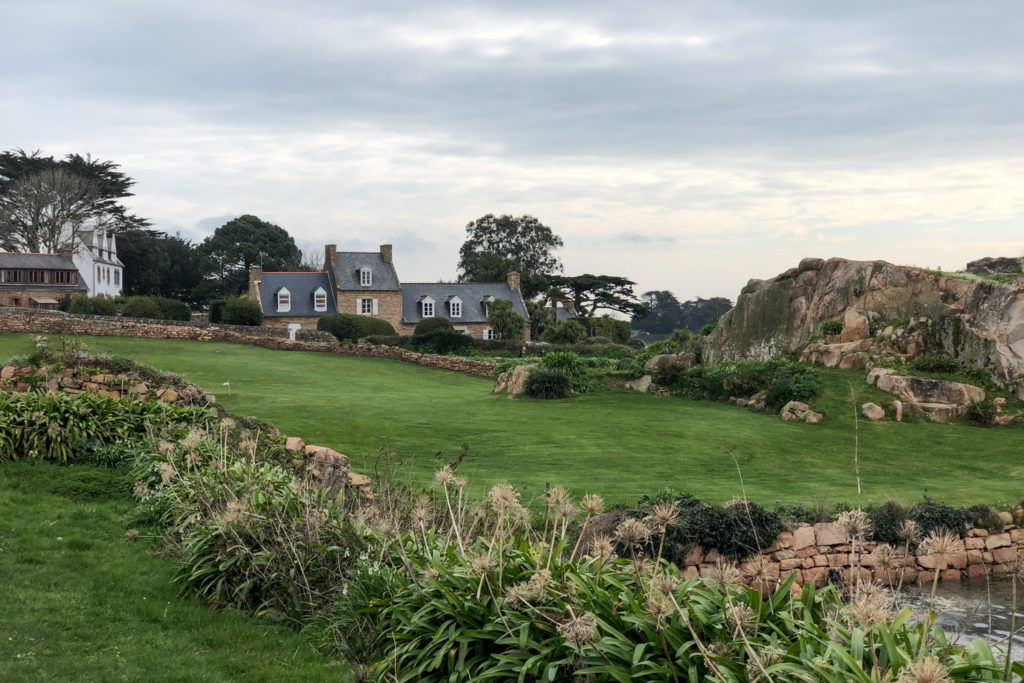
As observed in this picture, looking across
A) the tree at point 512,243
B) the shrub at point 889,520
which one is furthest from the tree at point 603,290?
the shrub at point 889,520

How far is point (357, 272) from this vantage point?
57219 millimetres

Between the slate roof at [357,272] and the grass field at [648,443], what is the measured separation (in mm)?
31915

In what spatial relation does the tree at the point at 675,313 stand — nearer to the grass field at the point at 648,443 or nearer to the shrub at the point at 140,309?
the shrub at the point at 140,309

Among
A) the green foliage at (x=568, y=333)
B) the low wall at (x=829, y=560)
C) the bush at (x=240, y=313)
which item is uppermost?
the bush at (x=240, y=313)

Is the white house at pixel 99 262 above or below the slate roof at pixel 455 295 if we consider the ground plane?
above

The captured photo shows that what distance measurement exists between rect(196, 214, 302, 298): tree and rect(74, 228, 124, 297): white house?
7557 millimetres

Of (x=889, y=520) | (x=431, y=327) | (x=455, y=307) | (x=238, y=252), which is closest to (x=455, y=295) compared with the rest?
(x=455, y=307)

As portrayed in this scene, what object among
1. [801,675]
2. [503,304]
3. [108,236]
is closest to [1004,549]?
[801,675]

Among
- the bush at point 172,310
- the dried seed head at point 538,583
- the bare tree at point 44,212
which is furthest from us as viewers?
the bare tree at point 44,212

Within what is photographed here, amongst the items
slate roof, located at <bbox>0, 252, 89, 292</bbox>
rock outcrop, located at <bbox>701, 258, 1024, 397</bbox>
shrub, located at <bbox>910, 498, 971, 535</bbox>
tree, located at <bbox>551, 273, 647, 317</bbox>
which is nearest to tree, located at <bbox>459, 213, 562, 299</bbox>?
tree, located at <bbox>551, 273, 647, 317</bbox>

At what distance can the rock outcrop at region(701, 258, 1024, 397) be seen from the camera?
1922 cm

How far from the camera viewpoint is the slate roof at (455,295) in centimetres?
5781

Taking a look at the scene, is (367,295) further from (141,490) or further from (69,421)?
(141,490)

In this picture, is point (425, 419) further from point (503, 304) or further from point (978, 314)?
point (503, 304)
